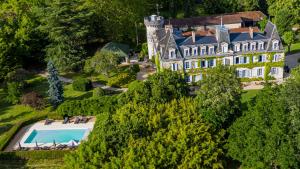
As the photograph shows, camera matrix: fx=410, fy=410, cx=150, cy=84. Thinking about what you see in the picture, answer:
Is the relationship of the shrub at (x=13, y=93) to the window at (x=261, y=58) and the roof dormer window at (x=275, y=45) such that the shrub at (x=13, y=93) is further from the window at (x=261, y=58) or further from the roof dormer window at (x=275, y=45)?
the roof dormer window at (x=275, y=45)

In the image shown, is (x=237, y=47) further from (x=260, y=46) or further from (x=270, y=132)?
(x=270, y=132)

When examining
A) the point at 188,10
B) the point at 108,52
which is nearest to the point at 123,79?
the point at 108,52

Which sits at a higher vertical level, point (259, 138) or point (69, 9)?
point (69, 9)

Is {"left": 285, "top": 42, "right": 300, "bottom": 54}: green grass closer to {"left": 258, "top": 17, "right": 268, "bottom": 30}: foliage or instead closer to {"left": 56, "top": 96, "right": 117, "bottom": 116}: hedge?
{"left": 258, "top": 17, "right": 268, "bottom": 30}: foliage

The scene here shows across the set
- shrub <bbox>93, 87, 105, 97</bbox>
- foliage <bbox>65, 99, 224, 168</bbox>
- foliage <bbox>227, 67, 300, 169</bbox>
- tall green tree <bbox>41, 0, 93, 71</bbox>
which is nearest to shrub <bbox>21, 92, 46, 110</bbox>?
shrub <bbox>93, 87, 105, 97</bbox>

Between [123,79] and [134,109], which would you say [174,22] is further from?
[134,109]

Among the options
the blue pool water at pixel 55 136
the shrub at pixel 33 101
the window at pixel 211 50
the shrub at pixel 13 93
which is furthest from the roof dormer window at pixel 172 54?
the shrub at pixel 13 93

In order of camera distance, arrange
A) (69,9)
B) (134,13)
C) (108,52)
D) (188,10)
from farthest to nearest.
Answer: (188,10) < (134,13) < (69,9) < (108,52)
